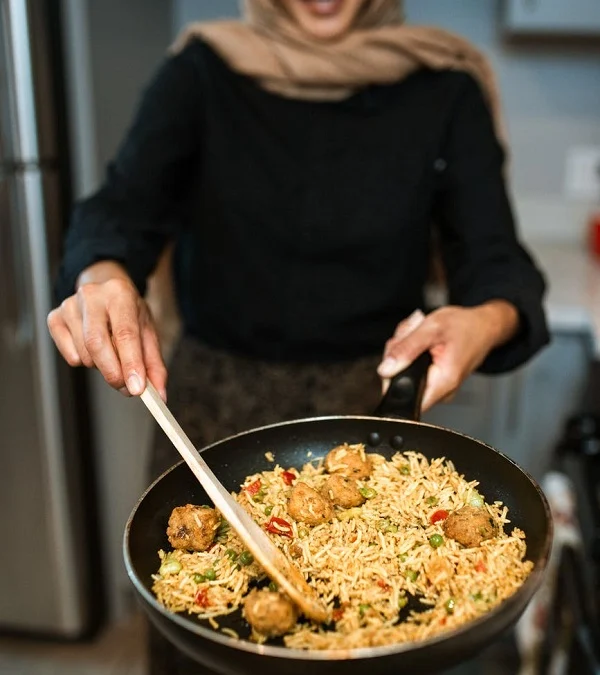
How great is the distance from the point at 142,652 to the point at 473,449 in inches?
64.1

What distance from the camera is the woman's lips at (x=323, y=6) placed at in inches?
60.1

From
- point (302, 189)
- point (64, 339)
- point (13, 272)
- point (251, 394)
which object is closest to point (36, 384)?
point (13, 272)

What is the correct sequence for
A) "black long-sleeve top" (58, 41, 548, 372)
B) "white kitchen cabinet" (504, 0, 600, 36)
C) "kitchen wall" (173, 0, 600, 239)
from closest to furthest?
1. "black long-sleeve top" (58, 41, 548, 372)
2. "white kitchen cabinet" (504, 0, 600, 36)
3. "kitchen wall" (173, 0, 600, 239)

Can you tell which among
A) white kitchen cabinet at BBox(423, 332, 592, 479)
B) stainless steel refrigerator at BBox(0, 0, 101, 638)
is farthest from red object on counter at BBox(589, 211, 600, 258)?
stainless steel refrigerator at BBox(0, 0, 101, 638)

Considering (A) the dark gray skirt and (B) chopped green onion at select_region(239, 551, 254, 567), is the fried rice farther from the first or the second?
(A) the dark gray skirt

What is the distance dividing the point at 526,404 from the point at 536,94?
1.03 meters

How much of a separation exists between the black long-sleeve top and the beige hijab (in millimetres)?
28

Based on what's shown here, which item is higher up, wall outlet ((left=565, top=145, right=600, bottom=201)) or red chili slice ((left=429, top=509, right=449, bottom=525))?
wall outlet ((left=565, top=145, right=600, bottom=201))

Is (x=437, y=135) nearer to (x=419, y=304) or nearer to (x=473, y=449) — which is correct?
(x=419, y=304)

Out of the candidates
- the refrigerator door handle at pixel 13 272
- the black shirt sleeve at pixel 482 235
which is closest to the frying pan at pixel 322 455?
the black shirt sleeve at pixel 482 235

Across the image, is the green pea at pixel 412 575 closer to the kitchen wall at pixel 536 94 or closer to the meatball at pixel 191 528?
the meatball at pixel 191 528

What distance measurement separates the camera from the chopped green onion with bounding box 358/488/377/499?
0.97m

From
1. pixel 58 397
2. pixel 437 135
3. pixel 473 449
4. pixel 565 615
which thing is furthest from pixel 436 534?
pixel 58 397

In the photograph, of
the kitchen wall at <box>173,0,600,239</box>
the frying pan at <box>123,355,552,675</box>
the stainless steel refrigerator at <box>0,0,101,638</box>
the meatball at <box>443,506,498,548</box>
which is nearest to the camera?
the frying pan at <box>123,355,552,675</box>
